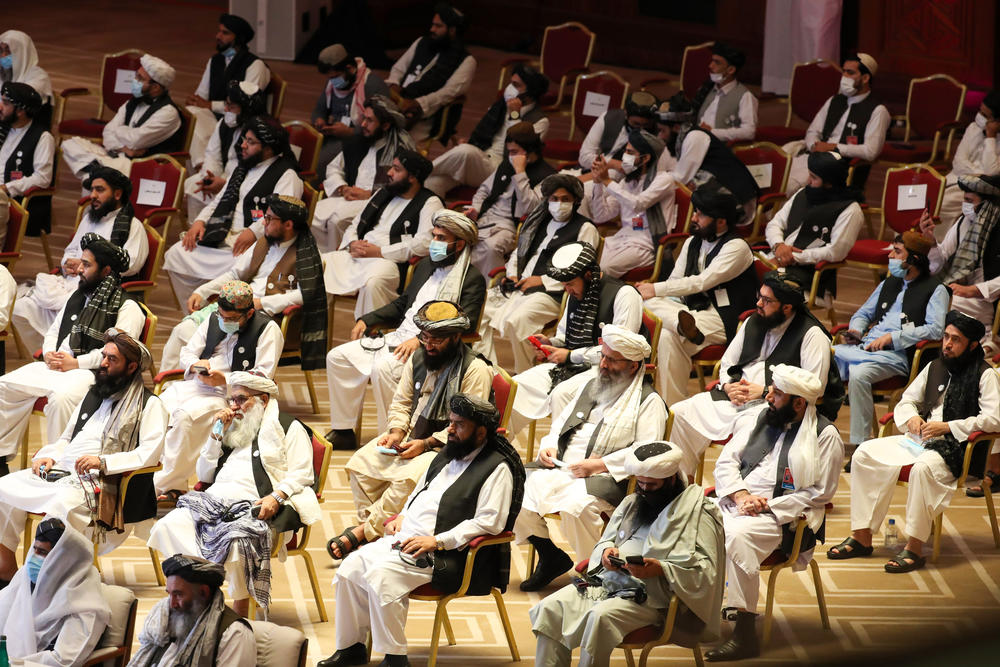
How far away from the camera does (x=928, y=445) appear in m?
5.27

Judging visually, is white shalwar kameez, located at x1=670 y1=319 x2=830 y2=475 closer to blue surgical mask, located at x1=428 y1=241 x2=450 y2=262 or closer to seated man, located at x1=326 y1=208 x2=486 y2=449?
seated man, located at x1=326 y1=208 x2=486 y2=449

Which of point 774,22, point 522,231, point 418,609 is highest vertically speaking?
point 774,22

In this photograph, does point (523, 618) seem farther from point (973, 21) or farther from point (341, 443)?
point (973, 21)

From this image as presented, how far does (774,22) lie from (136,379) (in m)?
8.10

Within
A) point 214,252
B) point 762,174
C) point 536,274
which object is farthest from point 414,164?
point 762,174

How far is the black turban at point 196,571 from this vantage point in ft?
12.5

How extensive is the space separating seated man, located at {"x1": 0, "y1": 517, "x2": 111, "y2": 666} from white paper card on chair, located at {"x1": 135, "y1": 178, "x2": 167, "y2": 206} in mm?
4146

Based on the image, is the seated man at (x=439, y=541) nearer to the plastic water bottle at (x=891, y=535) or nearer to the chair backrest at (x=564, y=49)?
the plastic water bottle at (x=891, y=535)

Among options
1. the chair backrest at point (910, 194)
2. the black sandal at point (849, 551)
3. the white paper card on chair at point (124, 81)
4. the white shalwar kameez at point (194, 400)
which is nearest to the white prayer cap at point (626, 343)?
the black sandal at point (849, 551)

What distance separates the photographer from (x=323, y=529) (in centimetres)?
562

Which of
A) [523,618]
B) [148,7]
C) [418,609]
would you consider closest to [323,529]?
[418,609]

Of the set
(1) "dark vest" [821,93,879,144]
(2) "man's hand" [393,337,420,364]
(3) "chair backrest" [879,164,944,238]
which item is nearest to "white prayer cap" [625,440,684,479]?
(2) "man's hand" [393,337,420,364]

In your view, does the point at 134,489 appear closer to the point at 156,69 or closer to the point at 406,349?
the point at 406,349

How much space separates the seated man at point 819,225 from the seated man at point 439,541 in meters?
3.05
